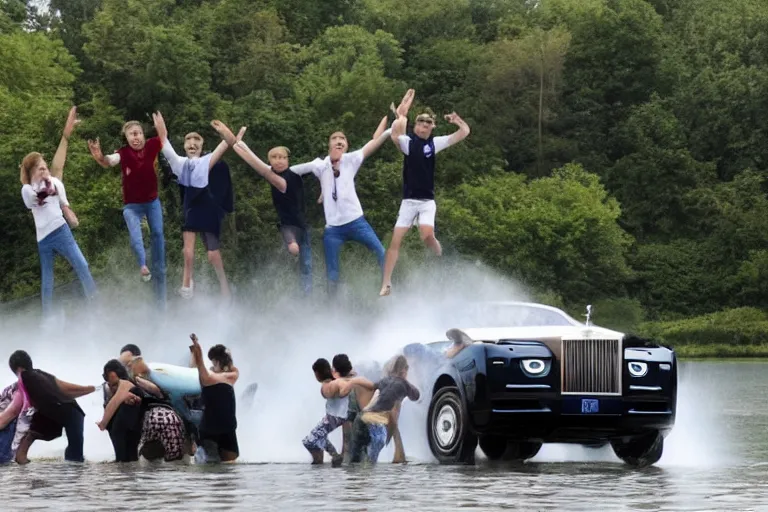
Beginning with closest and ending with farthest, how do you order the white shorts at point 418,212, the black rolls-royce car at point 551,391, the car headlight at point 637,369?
the black rolls-royce car at point 551,391 < the car headlight at point 637,369 < the white shorts at point 418,212

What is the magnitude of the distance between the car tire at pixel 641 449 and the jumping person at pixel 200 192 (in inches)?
331

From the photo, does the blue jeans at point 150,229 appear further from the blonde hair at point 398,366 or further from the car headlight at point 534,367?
the car headlight at point 534,367

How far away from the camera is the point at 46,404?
20.2 metres

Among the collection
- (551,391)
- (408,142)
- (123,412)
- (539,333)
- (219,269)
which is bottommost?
(123,412)

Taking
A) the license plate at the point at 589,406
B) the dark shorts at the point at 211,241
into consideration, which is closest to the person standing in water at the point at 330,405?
the license plate at the point at 589,406

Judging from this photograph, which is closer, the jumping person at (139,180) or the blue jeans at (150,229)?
the jumping person at (139,180)

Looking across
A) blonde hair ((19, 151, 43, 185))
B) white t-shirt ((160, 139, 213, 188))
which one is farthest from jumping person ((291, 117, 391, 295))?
blonde hair ((19, 151, 43, 185))

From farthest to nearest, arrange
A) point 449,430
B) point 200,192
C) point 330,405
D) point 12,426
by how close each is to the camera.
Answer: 1. point 200,192
2. point 12,426
3. point 330,405
4. point 449,430

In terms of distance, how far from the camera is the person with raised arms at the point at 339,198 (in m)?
26.9

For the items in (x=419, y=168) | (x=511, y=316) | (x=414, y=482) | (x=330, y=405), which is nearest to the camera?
(x=414, y=482)

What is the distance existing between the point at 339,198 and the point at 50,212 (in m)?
3.82

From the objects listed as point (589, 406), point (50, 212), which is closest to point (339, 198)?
point (50, 212)

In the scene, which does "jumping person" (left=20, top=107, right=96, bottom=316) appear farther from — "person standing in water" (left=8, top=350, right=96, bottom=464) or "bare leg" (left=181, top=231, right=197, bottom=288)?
"person standing in water" (left=8, top=350, right=96, bottom=464)

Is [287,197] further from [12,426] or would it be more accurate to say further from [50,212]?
[12,426]
